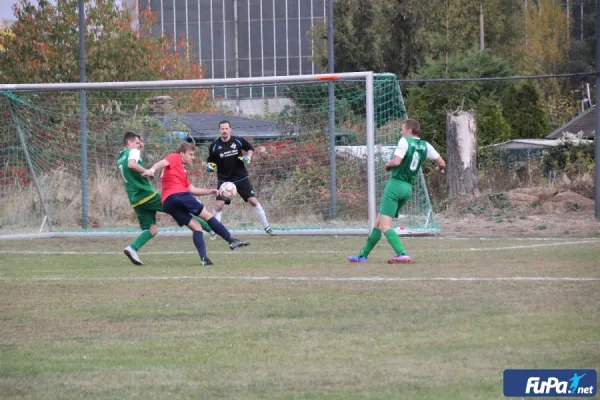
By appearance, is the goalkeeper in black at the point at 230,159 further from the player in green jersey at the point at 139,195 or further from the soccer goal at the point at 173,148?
the player in green jersey at the point at 139,195

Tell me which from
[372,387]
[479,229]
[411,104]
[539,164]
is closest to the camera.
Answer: [372,387]

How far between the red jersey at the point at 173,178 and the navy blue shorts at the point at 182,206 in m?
0.06

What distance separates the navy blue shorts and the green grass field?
0.58 m

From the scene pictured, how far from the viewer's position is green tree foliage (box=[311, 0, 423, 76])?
112ft

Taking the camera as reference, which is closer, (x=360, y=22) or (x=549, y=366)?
(x=549, y=366)

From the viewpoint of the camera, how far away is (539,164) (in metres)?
23.5

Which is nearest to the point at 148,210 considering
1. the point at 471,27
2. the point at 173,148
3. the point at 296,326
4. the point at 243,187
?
the point at 243,187

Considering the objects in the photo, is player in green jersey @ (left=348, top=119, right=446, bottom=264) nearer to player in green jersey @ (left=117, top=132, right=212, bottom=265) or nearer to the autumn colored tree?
player in green jersey @ (left=117, top=132, right=212, bottom=265)

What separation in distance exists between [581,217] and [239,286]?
10018 millimetres

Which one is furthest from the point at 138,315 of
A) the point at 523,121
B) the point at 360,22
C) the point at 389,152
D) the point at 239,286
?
the point at 523,121

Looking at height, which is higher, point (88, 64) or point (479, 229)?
point (88, 64)

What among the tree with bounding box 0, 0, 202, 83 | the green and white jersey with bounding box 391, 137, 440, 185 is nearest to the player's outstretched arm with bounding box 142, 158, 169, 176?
the green and white jersey with bounding box 391, 137, 440, 185

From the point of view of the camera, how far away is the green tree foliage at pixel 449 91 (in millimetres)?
26938

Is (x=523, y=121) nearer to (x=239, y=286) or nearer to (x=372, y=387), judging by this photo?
(x=239, y=286)
